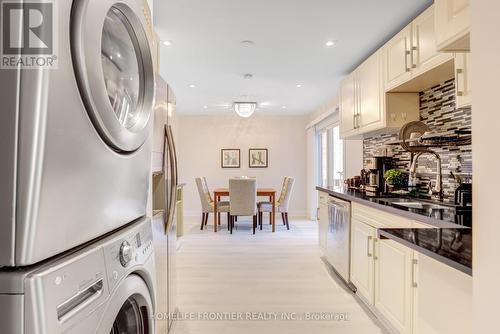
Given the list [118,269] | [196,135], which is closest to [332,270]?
[118,269]

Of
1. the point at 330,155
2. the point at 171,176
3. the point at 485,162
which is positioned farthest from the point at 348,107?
the point at 485,162

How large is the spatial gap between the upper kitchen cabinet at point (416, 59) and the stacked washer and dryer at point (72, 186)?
208 centimetres

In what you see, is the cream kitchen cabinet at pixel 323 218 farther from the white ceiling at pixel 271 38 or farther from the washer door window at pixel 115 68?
the washer door window at pixel 115 68

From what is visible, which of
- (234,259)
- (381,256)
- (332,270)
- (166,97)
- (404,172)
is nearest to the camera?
(166,97)

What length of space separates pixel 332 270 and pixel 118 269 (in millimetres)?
3119

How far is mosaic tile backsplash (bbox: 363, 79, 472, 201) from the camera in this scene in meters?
2.22

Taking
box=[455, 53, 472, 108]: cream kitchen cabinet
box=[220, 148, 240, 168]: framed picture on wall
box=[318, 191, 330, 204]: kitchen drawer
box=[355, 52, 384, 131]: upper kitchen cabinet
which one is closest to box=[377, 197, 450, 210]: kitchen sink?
box=[455, 53, 472, 108]: cream kitchen cabinet

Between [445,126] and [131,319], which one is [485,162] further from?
[445,126]

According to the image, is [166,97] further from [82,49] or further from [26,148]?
[26,148]

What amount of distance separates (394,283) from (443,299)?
102 centimetres

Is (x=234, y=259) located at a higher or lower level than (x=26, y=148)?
lower

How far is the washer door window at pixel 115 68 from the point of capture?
612 millimetres

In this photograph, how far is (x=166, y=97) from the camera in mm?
1947

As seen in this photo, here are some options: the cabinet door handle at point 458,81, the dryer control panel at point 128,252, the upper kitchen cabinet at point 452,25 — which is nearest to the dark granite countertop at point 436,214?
the cabinet door handle at point 458,81
